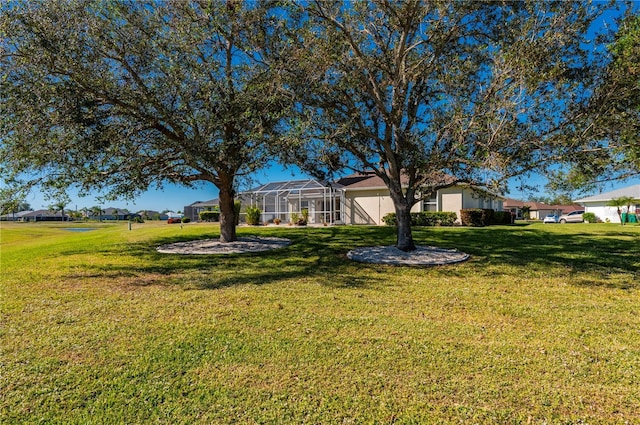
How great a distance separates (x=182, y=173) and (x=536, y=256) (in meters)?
12.5

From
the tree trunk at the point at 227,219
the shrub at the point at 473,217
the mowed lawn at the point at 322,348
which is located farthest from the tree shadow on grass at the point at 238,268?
the shrub at the point at 473,217

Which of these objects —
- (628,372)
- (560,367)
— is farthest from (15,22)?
(628,372)

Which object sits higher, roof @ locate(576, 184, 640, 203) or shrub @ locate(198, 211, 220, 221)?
roof @ locate(576, 184, 640, 203)

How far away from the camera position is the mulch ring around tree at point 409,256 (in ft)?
31.0

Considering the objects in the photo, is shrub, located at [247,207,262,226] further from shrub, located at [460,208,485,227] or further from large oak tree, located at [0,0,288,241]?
large oak tree, located at [0,0,288,241]

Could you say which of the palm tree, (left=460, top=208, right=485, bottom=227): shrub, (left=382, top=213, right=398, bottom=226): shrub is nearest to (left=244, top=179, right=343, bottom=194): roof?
(left=382, top=213, right=398, bottom=226): shrub

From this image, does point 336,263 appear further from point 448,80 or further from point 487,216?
point 487,216

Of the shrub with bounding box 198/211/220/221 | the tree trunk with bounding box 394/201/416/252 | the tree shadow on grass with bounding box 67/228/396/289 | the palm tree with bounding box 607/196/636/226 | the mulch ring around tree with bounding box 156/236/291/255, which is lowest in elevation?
the tree shadow on grass with bounding box 67/228/396/289

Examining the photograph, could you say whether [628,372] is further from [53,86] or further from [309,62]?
[53,86]

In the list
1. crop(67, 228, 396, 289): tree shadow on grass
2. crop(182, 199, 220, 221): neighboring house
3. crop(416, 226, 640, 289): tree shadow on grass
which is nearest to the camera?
crop(67, 228, 396, 289): tree shadow on grass

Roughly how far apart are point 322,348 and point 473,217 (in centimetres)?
2018

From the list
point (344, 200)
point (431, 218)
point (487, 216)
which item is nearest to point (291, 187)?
point (344, 200)

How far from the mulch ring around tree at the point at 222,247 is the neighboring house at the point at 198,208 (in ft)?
94.9

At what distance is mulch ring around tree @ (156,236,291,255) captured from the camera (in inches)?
474
